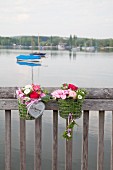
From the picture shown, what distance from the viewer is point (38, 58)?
218 feet

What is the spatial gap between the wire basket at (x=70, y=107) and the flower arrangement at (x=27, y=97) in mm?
167

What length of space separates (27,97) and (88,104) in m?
0.57

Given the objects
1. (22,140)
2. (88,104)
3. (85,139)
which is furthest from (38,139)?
(88,104)

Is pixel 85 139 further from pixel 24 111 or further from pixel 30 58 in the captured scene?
pixel 30 58

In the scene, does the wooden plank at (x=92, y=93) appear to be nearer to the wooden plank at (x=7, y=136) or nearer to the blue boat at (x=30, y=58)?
the wooden plank at (x=7, y=136)

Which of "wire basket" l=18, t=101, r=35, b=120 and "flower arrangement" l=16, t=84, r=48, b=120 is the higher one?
"flower arrangement" l=16, t=84, r=48, b=120

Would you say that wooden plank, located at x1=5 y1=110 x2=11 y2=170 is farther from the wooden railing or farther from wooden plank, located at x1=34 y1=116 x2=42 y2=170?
wooden plank, located at x1=34 y1=116 x2=42 y2=170

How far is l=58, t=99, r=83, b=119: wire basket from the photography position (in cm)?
291

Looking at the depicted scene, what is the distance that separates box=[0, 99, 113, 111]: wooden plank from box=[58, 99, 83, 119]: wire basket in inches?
4.3

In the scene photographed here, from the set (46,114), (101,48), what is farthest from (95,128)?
(101,48)

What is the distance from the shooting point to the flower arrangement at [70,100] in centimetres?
290

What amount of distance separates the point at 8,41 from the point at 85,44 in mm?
→ 37481

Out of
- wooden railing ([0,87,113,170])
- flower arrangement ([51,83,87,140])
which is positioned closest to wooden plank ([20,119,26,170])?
wooden railing ([0,87,113,170])

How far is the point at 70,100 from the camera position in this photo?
2908 millimetres
